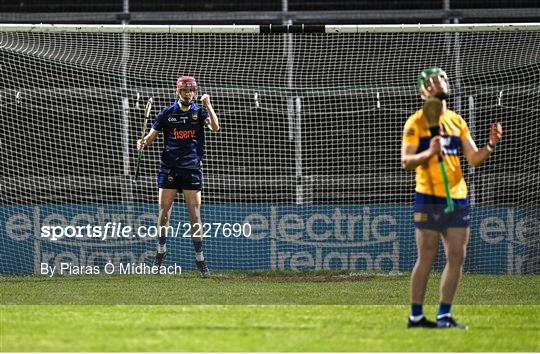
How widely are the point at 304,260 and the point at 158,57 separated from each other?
3.41 metres

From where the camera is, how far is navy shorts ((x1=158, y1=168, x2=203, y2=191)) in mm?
12922

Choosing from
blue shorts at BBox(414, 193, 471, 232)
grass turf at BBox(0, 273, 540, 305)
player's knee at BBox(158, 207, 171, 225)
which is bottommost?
grass turf at BBox(0, 273, 540, 305)

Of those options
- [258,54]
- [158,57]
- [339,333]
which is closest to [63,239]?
[158,57]

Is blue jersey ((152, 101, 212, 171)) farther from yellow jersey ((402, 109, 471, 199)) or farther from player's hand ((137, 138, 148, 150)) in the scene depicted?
yellow jersey ((402, 109, 471, 199))

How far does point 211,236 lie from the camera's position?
1440cm

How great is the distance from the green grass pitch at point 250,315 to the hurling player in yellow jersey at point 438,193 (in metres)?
0.31

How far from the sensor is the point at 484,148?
7.44m

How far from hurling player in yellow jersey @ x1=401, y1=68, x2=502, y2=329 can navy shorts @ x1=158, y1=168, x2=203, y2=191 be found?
5.74 m

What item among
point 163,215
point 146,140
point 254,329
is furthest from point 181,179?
point 254,329

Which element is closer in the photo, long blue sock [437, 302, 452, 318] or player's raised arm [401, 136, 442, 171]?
player's raised arm [401, 136, 442, 171]

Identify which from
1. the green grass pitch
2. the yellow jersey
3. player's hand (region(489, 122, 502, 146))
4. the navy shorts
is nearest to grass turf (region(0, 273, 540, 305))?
the green grass pitch

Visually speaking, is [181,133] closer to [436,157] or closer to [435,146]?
[436,157]

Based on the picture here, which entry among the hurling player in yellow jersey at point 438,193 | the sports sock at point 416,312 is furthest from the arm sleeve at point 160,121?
the sports sock at point 416,312

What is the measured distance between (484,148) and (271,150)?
25.9 ft
